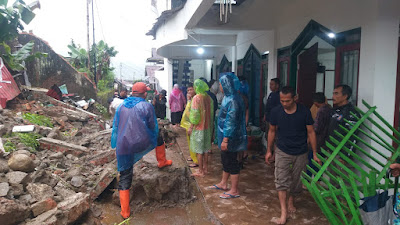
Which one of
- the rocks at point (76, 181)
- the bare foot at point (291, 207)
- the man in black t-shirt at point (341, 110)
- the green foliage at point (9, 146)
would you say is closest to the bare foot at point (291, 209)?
the bare foot at point (291, 207)

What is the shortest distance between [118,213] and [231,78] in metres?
2.71

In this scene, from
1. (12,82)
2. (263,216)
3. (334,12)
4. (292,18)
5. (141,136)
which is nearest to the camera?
(263,216)

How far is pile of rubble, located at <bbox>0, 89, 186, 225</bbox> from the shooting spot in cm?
394

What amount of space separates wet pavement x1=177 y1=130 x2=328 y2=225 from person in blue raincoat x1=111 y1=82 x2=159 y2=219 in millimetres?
1207

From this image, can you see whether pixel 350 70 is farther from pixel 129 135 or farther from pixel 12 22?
pixel 12 22

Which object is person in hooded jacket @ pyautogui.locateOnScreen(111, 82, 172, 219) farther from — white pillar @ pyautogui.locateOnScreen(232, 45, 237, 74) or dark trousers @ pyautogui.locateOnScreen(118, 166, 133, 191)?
white pillar @ pyautogui.locateOnScreen(232, 45, 237, 74)

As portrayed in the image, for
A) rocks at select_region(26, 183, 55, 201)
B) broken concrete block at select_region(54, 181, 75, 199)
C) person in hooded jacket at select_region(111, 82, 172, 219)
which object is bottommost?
broken concrete block at select_region(54, 181, 75, 199)

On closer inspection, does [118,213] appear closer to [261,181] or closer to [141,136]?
[141,136]

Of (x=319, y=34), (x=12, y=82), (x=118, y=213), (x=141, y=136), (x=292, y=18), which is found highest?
(x=292, y=18)

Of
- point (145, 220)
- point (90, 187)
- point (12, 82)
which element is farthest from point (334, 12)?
point (12, 82)

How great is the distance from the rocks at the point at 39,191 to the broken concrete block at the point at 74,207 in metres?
0.45

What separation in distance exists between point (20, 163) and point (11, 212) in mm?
1566

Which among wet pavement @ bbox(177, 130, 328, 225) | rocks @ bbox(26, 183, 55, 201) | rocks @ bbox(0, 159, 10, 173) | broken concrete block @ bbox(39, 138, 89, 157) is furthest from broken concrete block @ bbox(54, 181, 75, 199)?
broken concrete block @ bbox(39, 138, 89, 157)

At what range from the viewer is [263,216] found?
13.3 feet
